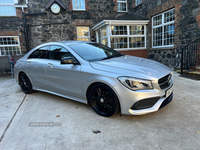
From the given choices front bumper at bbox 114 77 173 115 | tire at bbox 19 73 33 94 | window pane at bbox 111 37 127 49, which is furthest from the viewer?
window pane at bbox 111 37 127 49

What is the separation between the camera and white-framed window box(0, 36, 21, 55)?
1031cm

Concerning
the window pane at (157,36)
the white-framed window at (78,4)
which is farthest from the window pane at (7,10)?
the window pane at (157,36)

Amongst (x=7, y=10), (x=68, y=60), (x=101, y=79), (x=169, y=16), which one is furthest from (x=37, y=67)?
(x=7, y=10)

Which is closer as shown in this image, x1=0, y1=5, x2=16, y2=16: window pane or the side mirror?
the side mirror

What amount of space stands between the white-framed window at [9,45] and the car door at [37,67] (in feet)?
24.5

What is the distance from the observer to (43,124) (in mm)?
2754

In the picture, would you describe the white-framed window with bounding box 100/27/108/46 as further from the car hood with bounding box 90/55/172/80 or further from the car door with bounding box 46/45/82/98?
the car hood with bounding box 90/55/172/80

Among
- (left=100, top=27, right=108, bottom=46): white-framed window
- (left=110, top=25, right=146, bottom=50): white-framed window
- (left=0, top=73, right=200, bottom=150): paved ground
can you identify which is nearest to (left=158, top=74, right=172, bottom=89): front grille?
(left=0, top=73, right=200, bottom=150): paved ground

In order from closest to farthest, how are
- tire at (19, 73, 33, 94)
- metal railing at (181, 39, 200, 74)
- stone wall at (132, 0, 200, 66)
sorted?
1. tire at (19, 73, 33, 94)
2. metal railing at (181, 39, 200, 74)
3. stone wall at (132, 0, 200, 66)

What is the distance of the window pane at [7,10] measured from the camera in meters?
10.0

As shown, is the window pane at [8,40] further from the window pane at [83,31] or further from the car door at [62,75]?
the car door at [62,75]

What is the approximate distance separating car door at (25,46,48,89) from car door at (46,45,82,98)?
0.20 m

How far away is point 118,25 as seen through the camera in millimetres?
9641

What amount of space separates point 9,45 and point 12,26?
1.32 metres
